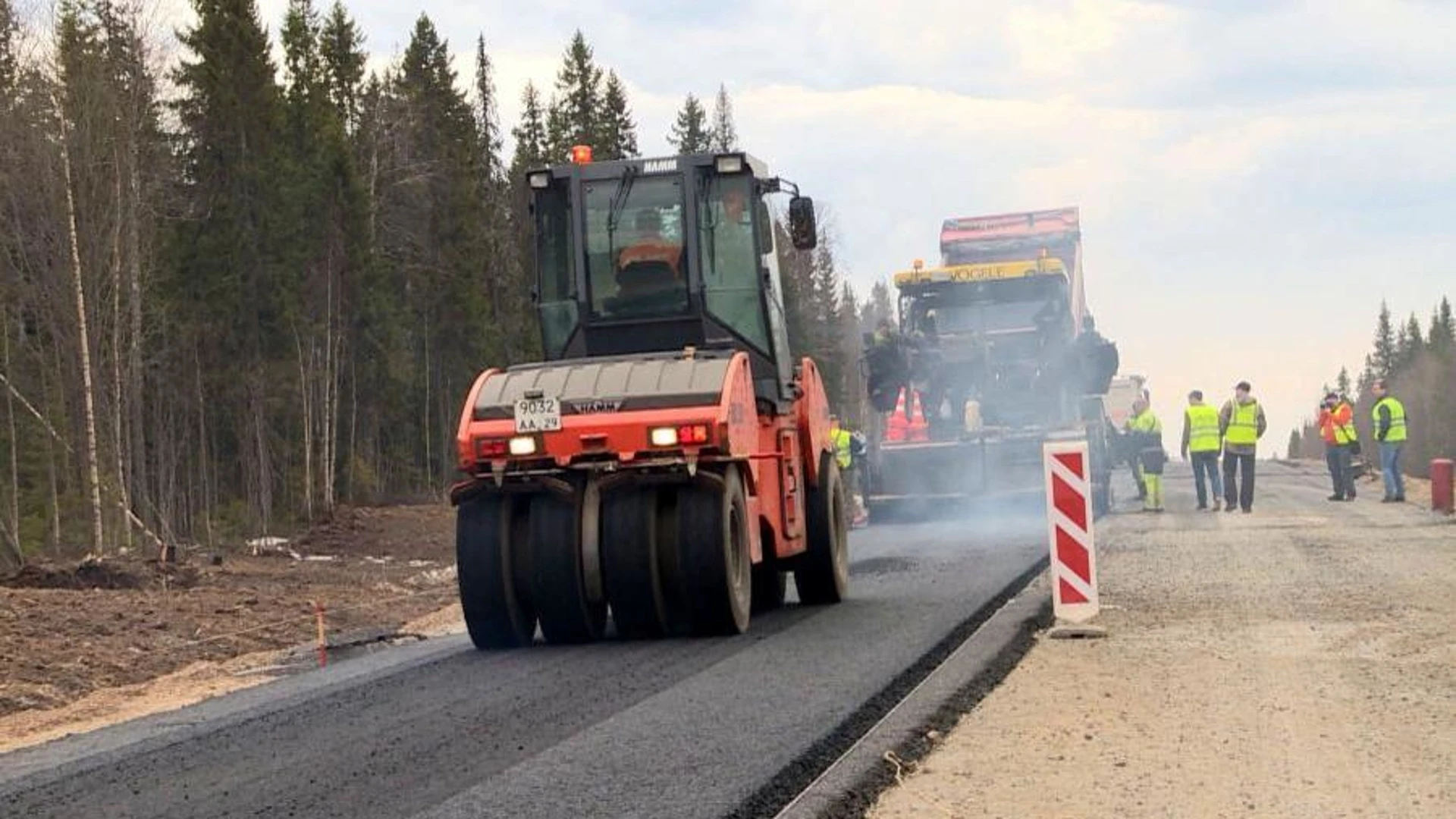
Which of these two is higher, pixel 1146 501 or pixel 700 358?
pixel 700 358

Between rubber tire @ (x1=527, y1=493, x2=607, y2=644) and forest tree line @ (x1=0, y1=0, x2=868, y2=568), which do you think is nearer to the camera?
rubber tire @ (x1=527, y1=493, x2=607, y2=644)

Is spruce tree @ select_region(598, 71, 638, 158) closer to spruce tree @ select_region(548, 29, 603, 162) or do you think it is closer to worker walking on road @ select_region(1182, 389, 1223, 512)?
spruce tree @ select_region(548, 29, 603, 162)

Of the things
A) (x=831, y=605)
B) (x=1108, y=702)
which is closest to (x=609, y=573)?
(x=831, y=605)

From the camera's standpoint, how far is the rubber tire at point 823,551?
1259 centimetres

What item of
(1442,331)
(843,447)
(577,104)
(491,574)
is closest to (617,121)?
(577,104)

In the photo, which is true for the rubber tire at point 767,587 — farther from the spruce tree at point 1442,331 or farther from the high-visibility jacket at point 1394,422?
the spruce tree at point 1442,331

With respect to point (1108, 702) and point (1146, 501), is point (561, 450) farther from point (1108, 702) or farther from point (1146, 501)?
point (1146, 501)

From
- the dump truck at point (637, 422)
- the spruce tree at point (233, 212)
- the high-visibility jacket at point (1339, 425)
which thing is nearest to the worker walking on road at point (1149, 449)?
the high-visibility jacket at point (1339, 425)

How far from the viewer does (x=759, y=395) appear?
11750 millimetres

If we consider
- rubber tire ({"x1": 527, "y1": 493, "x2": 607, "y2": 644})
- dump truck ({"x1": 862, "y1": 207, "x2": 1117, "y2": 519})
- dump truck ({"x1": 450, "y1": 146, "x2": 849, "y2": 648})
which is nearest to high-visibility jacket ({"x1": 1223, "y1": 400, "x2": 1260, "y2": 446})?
dump truck ({"x1": 862, "y1": 207, "x2": 1117, "y2": 519})

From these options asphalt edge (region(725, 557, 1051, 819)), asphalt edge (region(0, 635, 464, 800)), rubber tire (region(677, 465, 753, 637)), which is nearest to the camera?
asphalt edge (region(725, 557, 1051, 819))

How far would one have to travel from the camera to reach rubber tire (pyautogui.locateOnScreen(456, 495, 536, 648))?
10.6 m

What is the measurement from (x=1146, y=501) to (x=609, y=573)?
→ 51.1 ft

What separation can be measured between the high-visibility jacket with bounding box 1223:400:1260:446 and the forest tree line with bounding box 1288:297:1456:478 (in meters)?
40.2
